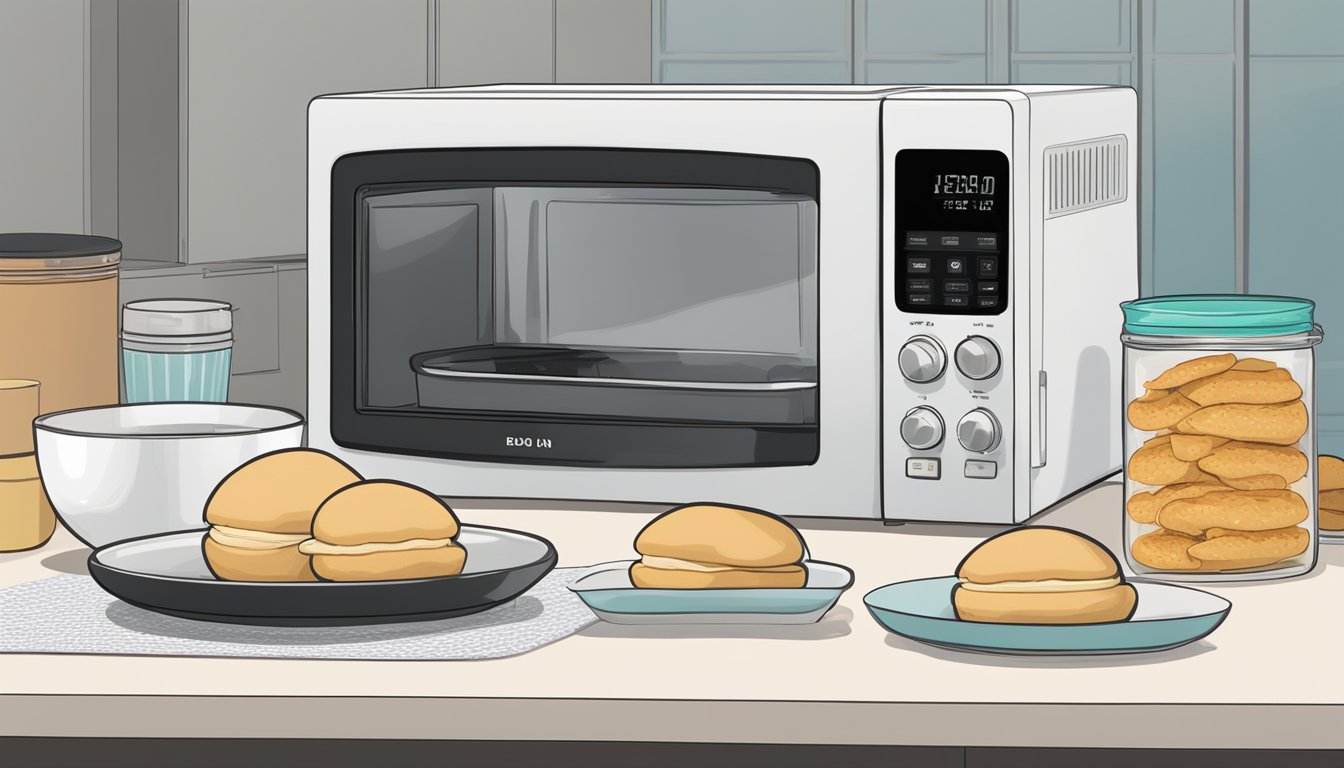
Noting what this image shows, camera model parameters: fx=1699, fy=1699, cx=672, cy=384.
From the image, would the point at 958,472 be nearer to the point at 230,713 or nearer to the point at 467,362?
the point at 467,362

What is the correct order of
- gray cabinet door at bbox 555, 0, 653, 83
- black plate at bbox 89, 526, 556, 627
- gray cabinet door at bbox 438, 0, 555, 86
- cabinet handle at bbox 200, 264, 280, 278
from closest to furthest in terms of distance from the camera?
1. black plate at bbox 89, 526, 556, 627
2. cabinet handle at bbox 200, 264, 280, 278
3. gray cabinet door at bbox 438, 0, 555, 86
4. gray cabinet door at bbox 555, 0, 653, 83

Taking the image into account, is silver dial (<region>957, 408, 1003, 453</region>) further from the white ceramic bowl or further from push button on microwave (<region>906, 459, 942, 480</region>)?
the white ceramic bowl

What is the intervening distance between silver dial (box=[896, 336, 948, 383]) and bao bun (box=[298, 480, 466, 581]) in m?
0.37

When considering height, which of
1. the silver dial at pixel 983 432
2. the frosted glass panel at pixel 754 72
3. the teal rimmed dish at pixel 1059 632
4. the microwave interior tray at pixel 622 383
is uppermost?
the frosted glass panel at pixel 754 72

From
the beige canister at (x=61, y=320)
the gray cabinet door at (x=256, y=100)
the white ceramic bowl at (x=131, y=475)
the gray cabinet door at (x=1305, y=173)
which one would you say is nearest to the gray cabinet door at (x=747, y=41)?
the gray cabinet door at (x=1305, y=173)

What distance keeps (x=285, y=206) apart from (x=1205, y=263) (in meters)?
2.27

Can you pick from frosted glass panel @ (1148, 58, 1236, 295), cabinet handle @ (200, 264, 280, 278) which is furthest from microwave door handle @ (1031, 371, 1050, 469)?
frosted glass panel @ (1148, 58, 1236, 295)

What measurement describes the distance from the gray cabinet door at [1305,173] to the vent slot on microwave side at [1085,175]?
2437 mm

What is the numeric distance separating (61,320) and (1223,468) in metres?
0.79

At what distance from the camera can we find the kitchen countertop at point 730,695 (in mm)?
741

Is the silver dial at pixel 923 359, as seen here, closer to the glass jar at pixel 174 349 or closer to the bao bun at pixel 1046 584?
the bao bun at pixel 1046 584

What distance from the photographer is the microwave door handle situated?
1106 mm

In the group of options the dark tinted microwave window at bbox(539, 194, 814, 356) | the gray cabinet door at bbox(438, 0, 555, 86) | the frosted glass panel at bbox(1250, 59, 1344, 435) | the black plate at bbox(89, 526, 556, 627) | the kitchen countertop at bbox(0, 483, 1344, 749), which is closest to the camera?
the kitchen countertop at bbox(0, 483, 1344, 749)

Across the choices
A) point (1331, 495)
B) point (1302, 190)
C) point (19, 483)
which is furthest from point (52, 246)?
point (1302, 190)
